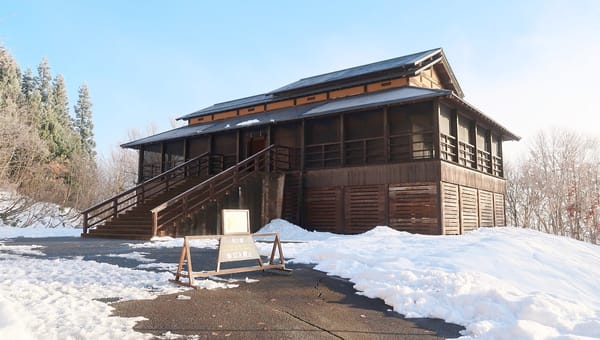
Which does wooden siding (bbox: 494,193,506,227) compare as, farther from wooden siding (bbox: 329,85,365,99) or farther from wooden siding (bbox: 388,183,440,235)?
wooden siding (bbox: 329,85,365,99)

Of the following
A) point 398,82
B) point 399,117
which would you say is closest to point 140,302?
point 399,117

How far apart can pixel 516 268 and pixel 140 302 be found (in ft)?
21.2

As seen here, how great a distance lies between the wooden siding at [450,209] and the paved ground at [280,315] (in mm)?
9041

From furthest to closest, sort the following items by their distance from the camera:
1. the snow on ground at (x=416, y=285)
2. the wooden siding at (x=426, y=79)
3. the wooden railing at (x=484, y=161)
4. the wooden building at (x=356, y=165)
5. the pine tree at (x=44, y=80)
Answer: the pine tree at (x=44, y=80)
the wooden railing at (x=484, y=161)
the wooden siding at (x=426, y=79)
the wooden building at (x=356, y=165)
the snow on ground at (x=416, y=285)

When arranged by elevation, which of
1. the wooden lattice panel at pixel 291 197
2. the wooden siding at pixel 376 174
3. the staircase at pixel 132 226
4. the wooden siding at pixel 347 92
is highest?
the wooden siding at pixel 347 92

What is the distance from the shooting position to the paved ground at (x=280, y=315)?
13.1 feet

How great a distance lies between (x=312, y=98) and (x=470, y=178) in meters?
8.47

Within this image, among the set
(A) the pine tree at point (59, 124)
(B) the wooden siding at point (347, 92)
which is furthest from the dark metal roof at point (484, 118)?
(A) the pine tree at point (59, 124)

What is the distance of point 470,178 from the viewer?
54.2 ft

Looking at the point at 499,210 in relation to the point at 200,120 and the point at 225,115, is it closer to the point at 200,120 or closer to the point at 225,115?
the point at 225,115

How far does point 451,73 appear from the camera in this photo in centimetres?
2055

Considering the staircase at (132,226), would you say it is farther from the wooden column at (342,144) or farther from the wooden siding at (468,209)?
the wooden siding at (468,209)

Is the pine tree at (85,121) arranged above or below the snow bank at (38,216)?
above

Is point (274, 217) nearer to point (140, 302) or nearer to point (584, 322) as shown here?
point (140, 302)
